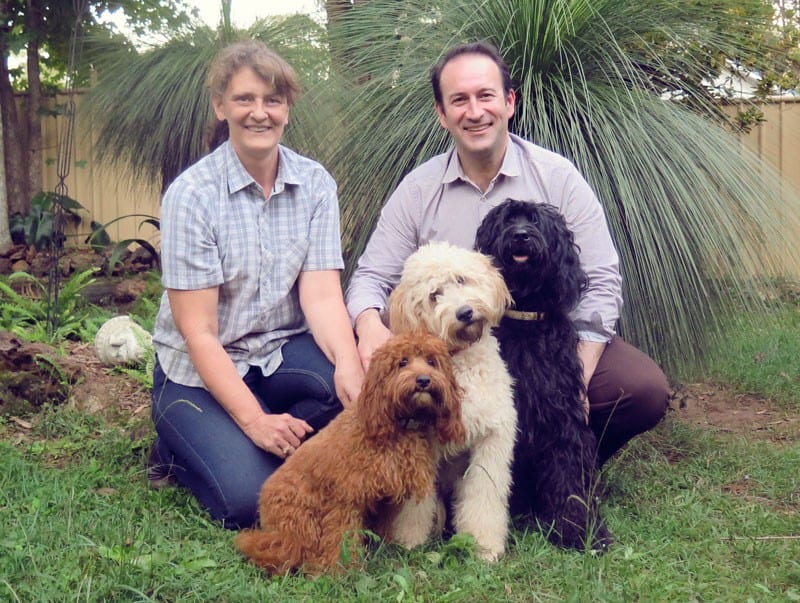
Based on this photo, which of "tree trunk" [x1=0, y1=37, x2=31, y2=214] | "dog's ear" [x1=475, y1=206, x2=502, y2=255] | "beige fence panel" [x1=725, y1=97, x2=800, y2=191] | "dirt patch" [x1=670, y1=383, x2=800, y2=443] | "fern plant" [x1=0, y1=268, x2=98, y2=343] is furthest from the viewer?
"tree trunk" [x1=0, y1=37, x2=31, y2=214]

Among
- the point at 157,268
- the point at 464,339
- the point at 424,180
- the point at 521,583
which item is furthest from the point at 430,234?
the point at 157,268

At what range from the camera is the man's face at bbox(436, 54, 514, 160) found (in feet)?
9.95

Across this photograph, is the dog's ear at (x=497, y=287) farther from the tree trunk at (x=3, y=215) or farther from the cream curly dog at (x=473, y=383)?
the tree trunk at (x=3, y=215)

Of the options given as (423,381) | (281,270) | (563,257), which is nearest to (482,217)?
(563,257)

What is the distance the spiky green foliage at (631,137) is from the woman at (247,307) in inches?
27.7

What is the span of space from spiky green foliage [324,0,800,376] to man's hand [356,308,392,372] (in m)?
0.85

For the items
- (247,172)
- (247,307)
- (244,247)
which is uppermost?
(247,172)

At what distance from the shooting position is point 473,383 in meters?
2.68

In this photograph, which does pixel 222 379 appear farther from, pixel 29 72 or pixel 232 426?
pixel 29 72

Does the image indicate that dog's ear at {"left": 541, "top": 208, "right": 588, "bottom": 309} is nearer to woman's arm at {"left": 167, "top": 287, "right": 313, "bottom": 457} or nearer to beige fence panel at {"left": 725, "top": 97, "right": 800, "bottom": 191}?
woman's arm at {"left": 167, "top": 287, "right": 313, "bottom": 457}

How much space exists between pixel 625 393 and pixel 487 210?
0.78 m

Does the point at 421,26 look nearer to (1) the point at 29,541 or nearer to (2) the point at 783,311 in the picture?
(2) the point at 783,311

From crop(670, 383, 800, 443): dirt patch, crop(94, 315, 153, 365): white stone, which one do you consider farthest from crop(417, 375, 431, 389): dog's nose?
crop(94, 315, 153, 365): white stone

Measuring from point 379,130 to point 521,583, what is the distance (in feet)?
6.94
